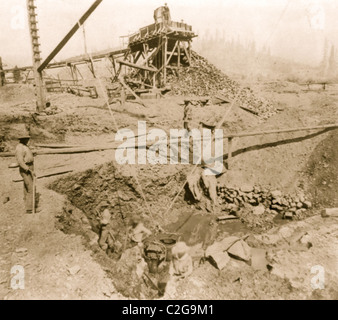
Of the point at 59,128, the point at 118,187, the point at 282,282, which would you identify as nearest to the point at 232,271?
the point at 282,282

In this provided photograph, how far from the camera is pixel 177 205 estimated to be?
28.9 feet

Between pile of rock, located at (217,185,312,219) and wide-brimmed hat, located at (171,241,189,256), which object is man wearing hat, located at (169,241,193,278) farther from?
pile of rock, located at (217,185,312,219)

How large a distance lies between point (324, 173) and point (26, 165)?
8.82 m

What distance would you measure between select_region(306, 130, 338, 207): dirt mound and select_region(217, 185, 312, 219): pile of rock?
1.46ft

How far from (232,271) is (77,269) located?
10.7 feet

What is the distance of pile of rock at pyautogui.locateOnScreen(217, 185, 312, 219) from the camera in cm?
798

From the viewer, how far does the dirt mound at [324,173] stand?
25.9ft

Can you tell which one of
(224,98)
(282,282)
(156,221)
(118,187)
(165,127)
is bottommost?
(156,221)

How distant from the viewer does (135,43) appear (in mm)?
18750

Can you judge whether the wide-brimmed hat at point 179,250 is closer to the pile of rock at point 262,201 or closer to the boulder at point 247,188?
the pile of rock at point 262,201

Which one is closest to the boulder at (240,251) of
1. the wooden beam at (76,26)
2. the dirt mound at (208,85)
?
the wooden beam at (76,26)

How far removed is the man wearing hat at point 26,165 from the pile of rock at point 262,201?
5.95 meters

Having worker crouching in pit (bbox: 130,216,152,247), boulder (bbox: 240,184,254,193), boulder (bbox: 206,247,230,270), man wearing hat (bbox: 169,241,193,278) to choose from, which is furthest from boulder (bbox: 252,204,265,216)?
worker crouching in pit (bbox: 130,216,152,247)
